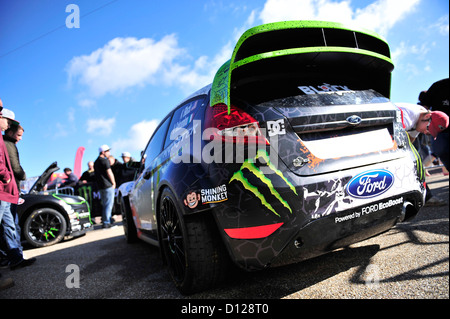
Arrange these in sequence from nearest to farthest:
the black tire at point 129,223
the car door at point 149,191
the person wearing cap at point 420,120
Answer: the car door at point 149,191 < the person wearing cap at point 420,120 < the black tire at point 129,223

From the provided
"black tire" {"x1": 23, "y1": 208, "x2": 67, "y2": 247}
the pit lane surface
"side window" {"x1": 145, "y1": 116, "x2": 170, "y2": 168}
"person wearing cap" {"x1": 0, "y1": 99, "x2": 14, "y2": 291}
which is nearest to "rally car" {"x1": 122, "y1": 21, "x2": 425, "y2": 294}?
the pit lane surface

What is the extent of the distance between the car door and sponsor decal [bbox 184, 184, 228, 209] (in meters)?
0.89

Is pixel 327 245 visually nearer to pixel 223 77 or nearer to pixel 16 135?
pixel 223 77

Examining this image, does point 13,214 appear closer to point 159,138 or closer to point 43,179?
point 159,138

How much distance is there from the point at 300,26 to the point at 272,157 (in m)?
0.81

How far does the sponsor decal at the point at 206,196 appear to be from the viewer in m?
1.57

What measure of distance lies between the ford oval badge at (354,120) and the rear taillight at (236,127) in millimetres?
557

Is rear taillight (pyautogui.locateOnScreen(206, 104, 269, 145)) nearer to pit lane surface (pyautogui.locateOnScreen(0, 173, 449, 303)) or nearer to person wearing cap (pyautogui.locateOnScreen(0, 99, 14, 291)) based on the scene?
pit lane surface (pyautogui.locateOnScreen(0, 173, 449, 303))

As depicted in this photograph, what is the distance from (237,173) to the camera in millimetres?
1523

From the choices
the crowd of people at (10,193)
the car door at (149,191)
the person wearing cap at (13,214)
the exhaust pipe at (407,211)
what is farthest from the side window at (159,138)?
the exhaust pipe at (407,211)

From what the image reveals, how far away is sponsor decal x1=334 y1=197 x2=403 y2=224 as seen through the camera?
1561mm

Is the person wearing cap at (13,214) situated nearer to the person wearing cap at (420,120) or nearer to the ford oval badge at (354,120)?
the ford oval badge at (354,120)
